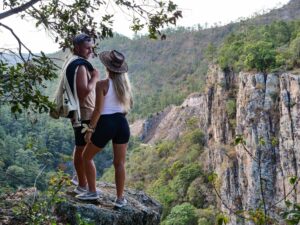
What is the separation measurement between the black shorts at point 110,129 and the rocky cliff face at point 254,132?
761 inches

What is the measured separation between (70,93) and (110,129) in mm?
459

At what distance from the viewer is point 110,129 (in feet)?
13.7

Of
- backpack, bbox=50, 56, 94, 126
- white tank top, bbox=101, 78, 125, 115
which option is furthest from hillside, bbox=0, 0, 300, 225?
white tank top, bbox=101, 78, 125, 115

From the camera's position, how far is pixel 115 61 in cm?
416

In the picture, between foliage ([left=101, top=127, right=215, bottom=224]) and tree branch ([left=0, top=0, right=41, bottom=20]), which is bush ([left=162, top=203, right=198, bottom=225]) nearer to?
foliage ([left=101, top=127, right=215, bottom=224])

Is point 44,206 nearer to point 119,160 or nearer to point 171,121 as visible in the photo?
point 119,160

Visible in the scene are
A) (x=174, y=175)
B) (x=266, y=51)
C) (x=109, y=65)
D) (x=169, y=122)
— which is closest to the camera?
(x=109, y=65)

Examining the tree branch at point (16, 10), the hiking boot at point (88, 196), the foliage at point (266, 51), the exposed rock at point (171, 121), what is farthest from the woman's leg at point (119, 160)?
the exposed rock at point (171, 121)

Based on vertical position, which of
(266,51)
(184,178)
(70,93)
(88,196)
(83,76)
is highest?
(266,51)

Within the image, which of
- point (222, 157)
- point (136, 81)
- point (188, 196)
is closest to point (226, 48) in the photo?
point (222, 157)

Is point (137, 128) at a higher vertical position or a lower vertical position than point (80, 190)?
higher

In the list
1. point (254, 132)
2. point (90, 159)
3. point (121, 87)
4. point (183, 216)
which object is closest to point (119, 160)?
point (90, 159)

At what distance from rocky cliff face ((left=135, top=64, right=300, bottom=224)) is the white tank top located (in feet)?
63.8

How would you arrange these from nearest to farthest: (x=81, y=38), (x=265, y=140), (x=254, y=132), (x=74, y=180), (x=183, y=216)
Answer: (x=81, y=38) → (x=74, y=180) → (x=265, y=140) → (x=254, y=132) → (x=183, y=216)
